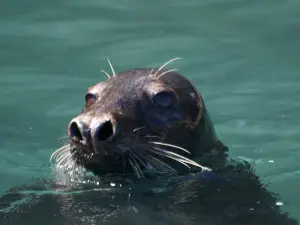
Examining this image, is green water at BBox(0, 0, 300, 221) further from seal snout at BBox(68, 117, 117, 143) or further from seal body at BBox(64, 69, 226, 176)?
seal snout at BBox(68, 117, 117, 143)

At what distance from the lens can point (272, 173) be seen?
9.01m

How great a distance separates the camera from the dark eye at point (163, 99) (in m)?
7.11

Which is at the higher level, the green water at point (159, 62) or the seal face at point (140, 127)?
the green water at point (159, 62)

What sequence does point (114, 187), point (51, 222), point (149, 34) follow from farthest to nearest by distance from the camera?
point (149, 34)
point (114, 187)
point (51, 222)

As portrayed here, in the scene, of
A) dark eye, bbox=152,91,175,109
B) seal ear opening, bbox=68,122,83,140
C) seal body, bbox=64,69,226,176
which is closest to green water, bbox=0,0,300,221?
seal body, bbox=64,69,226,176

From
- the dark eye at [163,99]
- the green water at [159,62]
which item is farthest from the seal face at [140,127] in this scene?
the green water at [159,62]

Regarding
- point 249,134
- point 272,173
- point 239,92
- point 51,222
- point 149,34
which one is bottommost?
point 51,222

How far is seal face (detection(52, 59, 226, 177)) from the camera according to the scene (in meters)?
6.42

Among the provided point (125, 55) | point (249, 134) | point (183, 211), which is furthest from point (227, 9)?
point (183, 211)

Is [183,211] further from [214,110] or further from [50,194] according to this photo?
[214,110]

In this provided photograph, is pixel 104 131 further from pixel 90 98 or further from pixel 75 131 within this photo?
pixel 90 98

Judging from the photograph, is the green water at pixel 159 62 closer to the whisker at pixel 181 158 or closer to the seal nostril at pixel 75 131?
the whisker at pixel 181 158

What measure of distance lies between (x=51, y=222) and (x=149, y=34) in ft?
19.5

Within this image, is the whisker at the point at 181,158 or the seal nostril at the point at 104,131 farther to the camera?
the whisker at the point at 181,158
